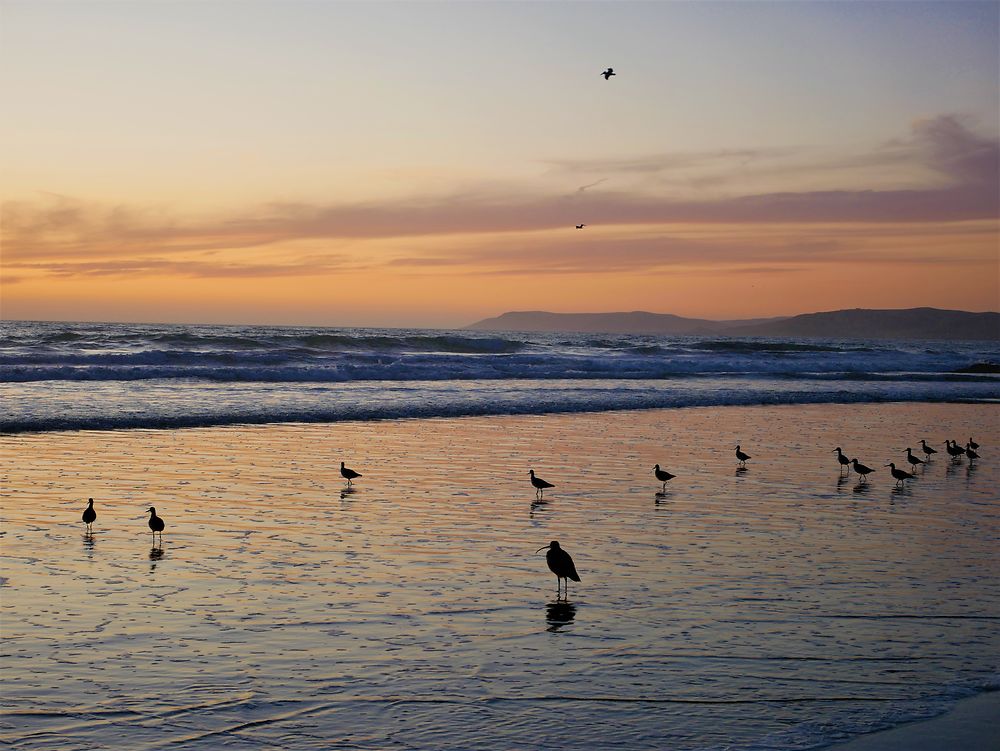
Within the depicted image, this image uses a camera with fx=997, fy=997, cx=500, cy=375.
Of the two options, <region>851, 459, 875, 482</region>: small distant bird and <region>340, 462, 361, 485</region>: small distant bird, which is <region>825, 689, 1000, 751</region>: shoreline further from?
<region>851, 459, 875, 482</region>: small distant bird

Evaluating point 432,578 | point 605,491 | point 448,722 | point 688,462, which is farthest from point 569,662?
point 688,462

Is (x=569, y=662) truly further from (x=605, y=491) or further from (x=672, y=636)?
(x=605, y=491)

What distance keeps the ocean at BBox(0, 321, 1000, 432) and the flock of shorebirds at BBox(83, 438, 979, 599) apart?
993 cm

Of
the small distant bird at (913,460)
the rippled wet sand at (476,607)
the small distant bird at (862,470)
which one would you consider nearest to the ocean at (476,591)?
the rippled wet sand at (476,607)

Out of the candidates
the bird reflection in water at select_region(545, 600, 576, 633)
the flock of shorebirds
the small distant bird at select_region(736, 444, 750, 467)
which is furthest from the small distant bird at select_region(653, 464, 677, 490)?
the bird reflection in water at select_region(545, 600, 576, 633)

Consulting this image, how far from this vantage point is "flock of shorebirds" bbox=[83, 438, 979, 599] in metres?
8.67

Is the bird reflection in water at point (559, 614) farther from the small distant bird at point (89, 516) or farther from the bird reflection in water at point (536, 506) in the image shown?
the small distant bird at point (89, 516)

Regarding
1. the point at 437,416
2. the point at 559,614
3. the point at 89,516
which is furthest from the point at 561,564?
the point at 437,416

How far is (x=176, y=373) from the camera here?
37.0 m

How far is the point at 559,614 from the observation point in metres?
8.00

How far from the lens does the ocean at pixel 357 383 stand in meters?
25.4

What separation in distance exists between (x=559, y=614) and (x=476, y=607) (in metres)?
0.69

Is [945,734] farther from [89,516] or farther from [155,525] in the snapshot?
[89,516]

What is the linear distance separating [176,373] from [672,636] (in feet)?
107
